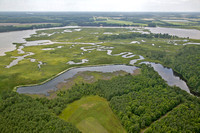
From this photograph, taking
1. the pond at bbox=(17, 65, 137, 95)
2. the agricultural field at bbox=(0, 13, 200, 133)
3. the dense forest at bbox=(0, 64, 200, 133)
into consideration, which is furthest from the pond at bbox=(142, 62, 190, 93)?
the pond at bbox=(17, 65, 137, 95)

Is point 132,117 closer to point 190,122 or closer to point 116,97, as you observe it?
point 116,97

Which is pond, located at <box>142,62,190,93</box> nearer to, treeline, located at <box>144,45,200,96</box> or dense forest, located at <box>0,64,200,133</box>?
treeline, located at <box>144,45,200,96</box>

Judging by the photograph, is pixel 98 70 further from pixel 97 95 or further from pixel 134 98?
pixel 134 98

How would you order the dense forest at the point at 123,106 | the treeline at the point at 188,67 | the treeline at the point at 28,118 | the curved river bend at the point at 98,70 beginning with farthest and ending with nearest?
1. the treeline at the point at 188,67
2. the curved river bend at the point at 98,70
3. the dense forest at the point at 123,106
4. the treeline at the point at 28,118

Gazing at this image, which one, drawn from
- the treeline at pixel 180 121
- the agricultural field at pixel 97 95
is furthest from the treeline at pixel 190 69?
the treeline at pixel 180 121

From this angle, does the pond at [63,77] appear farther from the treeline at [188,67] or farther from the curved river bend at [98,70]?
the treeline at [188,67]
